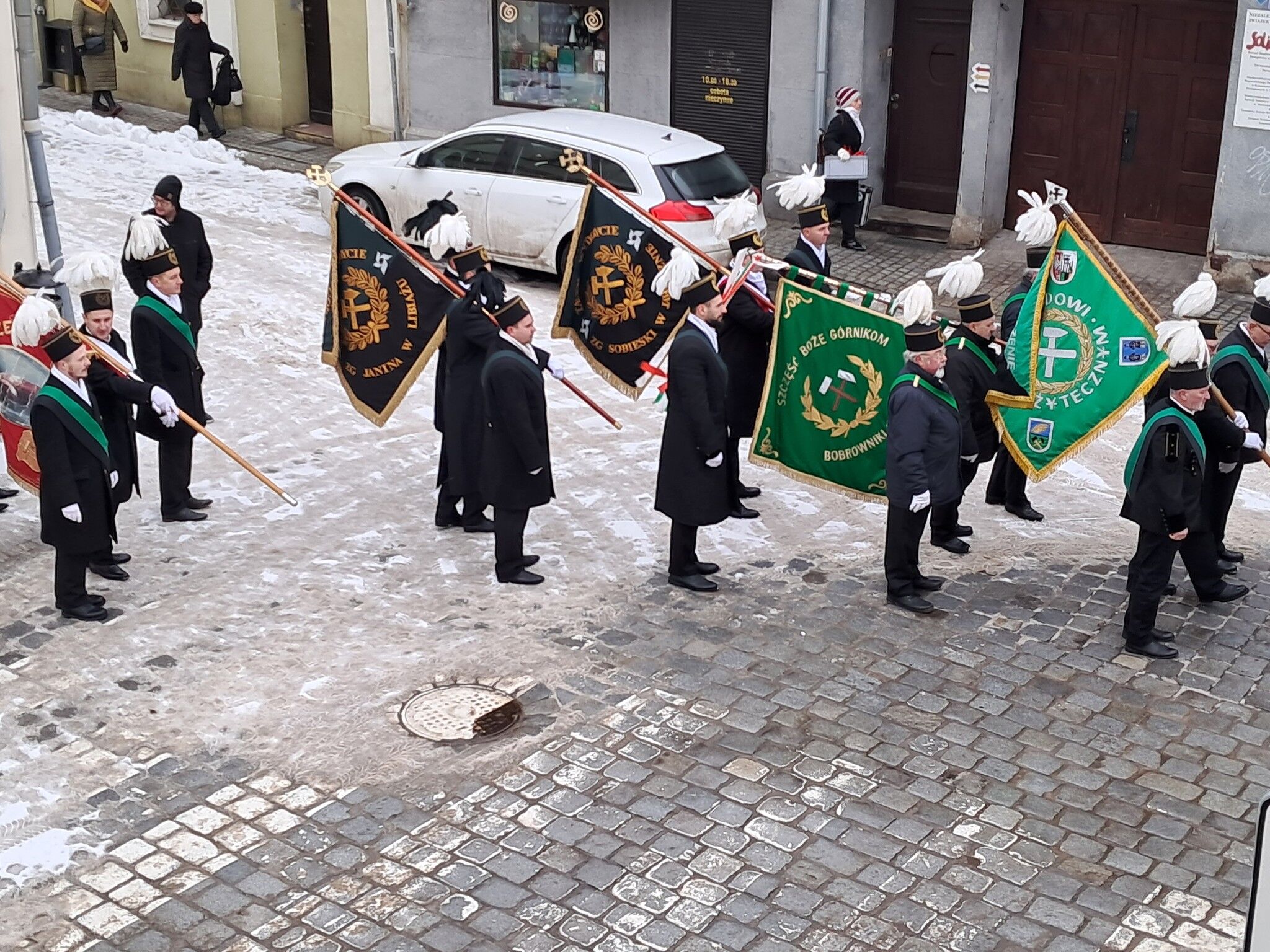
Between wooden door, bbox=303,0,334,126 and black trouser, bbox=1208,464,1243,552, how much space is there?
52.8 feet

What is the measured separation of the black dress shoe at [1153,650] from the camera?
8.71m

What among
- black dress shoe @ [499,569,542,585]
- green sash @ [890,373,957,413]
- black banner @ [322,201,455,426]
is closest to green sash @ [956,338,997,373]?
green sash @ [890,373,957,413]

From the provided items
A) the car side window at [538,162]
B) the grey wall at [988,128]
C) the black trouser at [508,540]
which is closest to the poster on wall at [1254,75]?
the grey wall at [988,128]

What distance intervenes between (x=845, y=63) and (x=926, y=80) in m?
1.01

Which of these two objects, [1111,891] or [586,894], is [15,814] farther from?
[1111,891]

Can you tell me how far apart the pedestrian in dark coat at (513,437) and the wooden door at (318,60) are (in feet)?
46.4

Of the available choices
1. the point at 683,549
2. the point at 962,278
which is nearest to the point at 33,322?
the point at 683,549

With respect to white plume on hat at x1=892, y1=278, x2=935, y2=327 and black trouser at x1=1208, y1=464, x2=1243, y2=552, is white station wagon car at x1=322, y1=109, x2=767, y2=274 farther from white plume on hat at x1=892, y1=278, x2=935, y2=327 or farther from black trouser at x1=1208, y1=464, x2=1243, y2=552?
black trouser at x1=1208, y1=464, x2=1243, y2=552

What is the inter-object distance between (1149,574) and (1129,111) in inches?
383

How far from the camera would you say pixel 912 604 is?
9273 millimetres

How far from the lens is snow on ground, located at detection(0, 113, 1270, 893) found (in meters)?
8.10

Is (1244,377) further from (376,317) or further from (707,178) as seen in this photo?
(707,178)

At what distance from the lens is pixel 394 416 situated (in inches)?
488

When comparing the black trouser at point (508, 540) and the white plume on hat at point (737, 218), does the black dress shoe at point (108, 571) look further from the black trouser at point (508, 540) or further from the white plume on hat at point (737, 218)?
the white plume on hat at point (737, 218)
